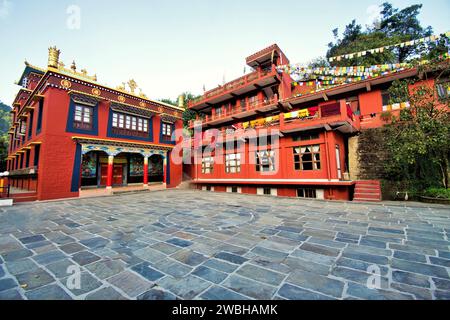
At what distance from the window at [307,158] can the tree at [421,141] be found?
3.59 m

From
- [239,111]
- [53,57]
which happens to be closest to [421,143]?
[239,111]

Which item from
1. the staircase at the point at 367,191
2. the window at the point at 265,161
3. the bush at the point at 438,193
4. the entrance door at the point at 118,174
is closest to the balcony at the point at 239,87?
the window at the point at 265,161

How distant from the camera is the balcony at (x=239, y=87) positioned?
16.2m

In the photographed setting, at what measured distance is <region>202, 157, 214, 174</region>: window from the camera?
1733cm

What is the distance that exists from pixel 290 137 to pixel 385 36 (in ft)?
73.5

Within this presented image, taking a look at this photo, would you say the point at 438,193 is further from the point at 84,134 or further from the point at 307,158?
the point at 84,134

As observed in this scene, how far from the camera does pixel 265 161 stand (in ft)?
44.5

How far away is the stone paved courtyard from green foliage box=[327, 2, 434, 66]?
838 inches

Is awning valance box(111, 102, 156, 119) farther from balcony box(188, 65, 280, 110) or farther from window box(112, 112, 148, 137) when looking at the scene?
balcony box(188, 65, 280, 110)

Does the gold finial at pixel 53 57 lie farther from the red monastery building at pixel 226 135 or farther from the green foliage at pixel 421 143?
the green foliage at pixel 421 143

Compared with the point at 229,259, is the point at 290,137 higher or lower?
higher

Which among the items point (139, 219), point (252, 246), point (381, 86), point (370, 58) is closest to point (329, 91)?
point (381, 86)

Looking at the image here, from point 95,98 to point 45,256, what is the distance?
14.2 metres

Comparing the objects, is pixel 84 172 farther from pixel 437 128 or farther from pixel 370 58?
pixel 370 58
